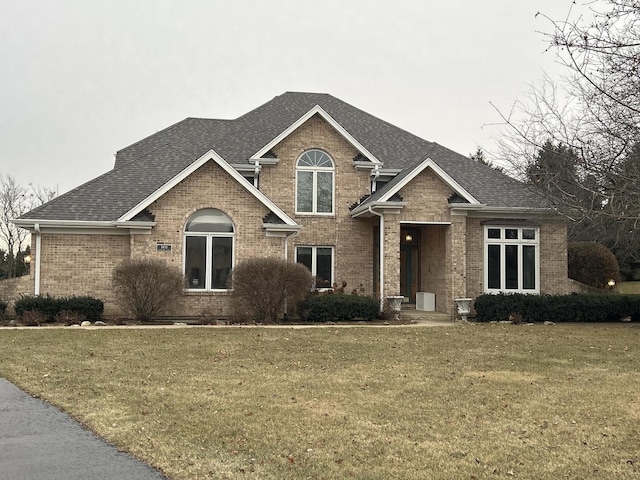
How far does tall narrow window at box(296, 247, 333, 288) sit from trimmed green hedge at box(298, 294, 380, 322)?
9.98ft

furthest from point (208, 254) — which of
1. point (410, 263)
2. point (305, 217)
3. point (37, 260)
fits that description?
point (410, 263)

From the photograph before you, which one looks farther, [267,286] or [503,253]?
[503,253]

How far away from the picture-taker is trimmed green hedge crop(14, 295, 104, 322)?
18.2 metres

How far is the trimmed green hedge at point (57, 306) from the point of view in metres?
18.2

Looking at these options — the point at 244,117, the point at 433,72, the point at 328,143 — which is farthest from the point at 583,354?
the point at 244,117

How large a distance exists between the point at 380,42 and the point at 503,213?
7298 mm

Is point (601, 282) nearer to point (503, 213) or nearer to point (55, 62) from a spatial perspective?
point (503, 213)

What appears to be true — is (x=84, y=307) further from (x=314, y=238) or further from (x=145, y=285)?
(x=314, y=238)

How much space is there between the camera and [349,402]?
8227 millimetres

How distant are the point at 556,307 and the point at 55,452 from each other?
1754 cm

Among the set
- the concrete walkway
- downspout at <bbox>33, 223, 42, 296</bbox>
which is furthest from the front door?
the concrete walkway

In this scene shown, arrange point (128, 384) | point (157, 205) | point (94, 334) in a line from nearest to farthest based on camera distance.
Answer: point (128, 384)
point (94, 334)
point (157, 205)

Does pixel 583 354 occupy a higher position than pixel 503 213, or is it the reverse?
pixel 503 213

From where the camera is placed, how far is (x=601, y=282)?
3067 centimetres
